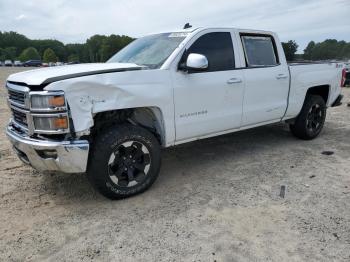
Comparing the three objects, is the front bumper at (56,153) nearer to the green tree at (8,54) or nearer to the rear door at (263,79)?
the rear door at (263,79)

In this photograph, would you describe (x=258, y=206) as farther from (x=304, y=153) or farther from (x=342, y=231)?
(x=304, y=153)

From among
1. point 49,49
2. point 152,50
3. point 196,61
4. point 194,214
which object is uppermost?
point 49,49

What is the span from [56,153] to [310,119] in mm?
4577

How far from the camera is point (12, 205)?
3660 millimetres

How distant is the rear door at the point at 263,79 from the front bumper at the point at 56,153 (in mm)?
2456

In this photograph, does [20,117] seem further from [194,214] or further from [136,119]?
[194,214]

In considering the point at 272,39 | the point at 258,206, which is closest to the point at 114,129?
the point at 258,206

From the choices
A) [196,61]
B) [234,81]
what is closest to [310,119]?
[234,81]

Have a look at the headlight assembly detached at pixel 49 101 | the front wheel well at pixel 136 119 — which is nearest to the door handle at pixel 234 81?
the front wheel well at pixel 136 119

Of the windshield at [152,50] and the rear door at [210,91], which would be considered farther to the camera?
the windshield at [152,50]

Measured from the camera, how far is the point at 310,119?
6086 millimetres

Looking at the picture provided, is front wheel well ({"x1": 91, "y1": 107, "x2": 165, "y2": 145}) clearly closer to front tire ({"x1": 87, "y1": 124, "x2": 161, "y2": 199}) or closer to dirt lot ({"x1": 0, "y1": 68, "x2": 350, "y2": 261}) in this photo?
front tire ({"x1": 87, "y1": 124, "x2": 161, "y2": 199})

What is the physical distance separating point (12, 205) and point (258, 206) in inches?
104

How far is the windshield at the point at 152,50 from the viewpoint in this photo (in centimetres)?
416
